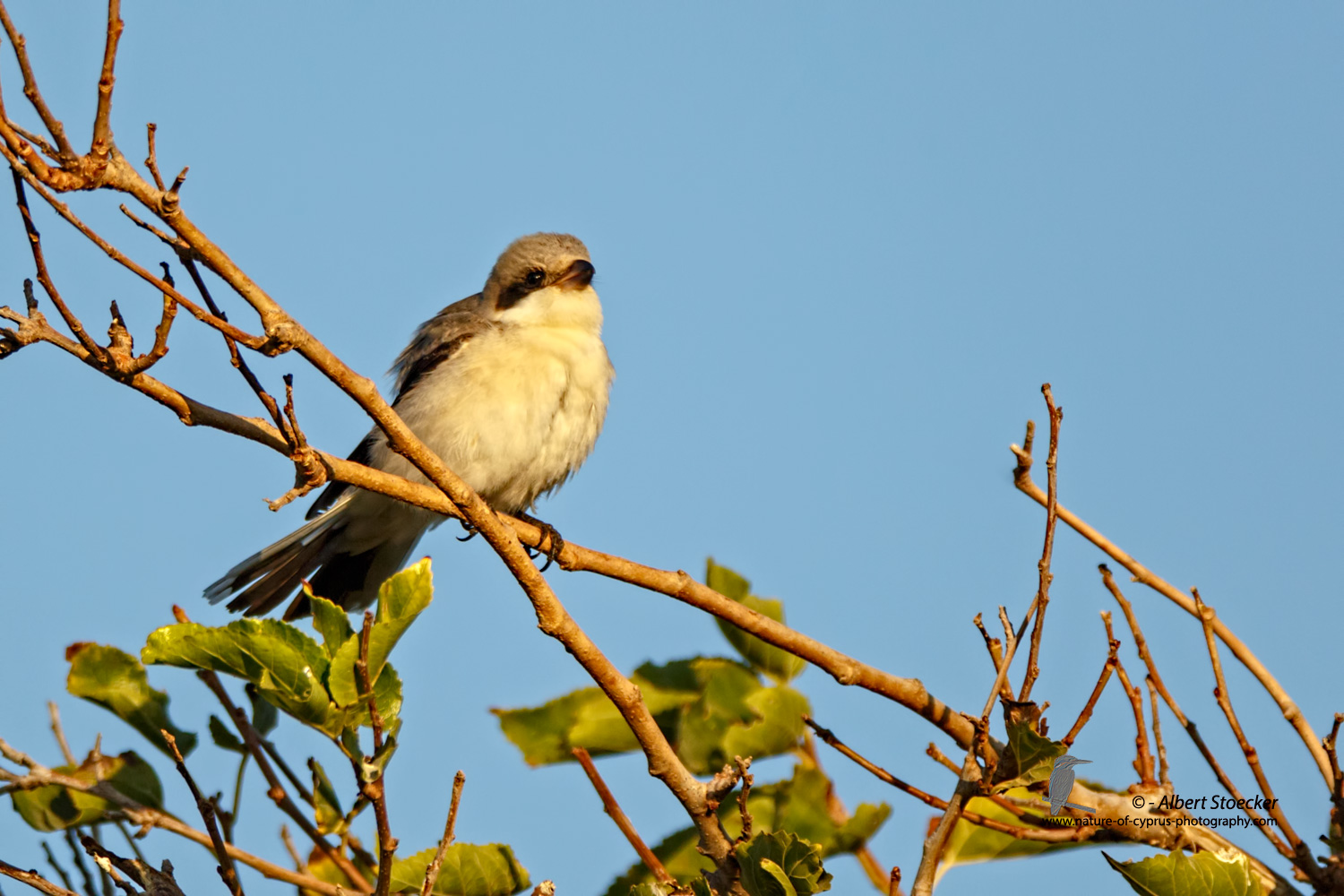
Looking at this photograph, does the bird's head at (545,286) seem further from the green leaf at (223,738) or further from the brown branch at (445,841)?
the brown branch at (445,841)

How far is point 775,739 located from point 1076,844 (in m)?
0.85

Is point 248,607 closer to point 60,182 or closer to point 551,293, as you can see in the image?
point 551,293

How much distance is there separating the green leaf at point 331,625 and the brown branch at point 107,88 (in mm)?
1117

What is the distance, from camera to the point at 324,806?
3.36m

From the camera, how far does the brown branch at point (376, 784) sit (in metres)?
2.53

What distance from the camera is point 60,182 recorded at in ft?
9.26

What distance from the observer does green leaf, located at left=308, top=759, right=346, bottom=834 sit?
335 centimetres

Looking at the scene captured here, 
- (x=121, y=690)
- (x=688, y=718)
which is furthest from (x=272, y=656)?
(x=688, y=718)

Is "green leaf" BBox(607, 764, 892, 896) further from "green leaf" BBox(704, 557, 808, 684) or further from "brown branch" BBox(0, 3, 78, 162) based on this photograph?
"brown branch" BBox(0, 3, 78, 162)

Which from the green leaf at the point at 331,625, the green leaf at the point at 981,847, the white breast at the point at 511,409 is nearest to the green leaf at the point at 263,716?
the green leaf at the point at 331,625

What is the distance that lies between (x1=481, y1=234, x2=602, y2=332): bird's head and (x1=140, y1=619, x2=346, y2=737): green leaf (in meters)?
3.99

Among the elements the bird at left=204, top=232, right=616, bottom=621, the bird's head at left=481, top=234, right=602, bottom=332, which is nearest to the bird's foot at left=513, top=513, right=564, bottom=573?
the bird at left=204, top=232, right=616, bottom=621

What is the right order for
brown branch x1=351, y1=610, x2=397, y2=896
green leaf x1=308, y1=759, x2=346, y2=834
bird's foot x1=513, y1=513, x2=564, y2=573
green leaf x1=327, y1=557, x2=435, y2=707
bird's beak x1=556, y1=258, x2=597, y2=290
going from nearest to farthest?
brown branch x1=351, y1=610, x2=397, y2=896, green leaf x1=327, y1=557, x2=435, y2=707, green leaf x1=308, y1=759, x2=346, y2=834, bird's foot x1=513, y1=513, x2=564, y2=573, bird's beak x1=556, y1=258, x2=597, y2=290

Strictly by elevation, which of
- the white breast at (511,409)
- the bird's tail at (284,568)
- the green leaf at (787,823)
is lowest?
the green leaf at (787,823)
